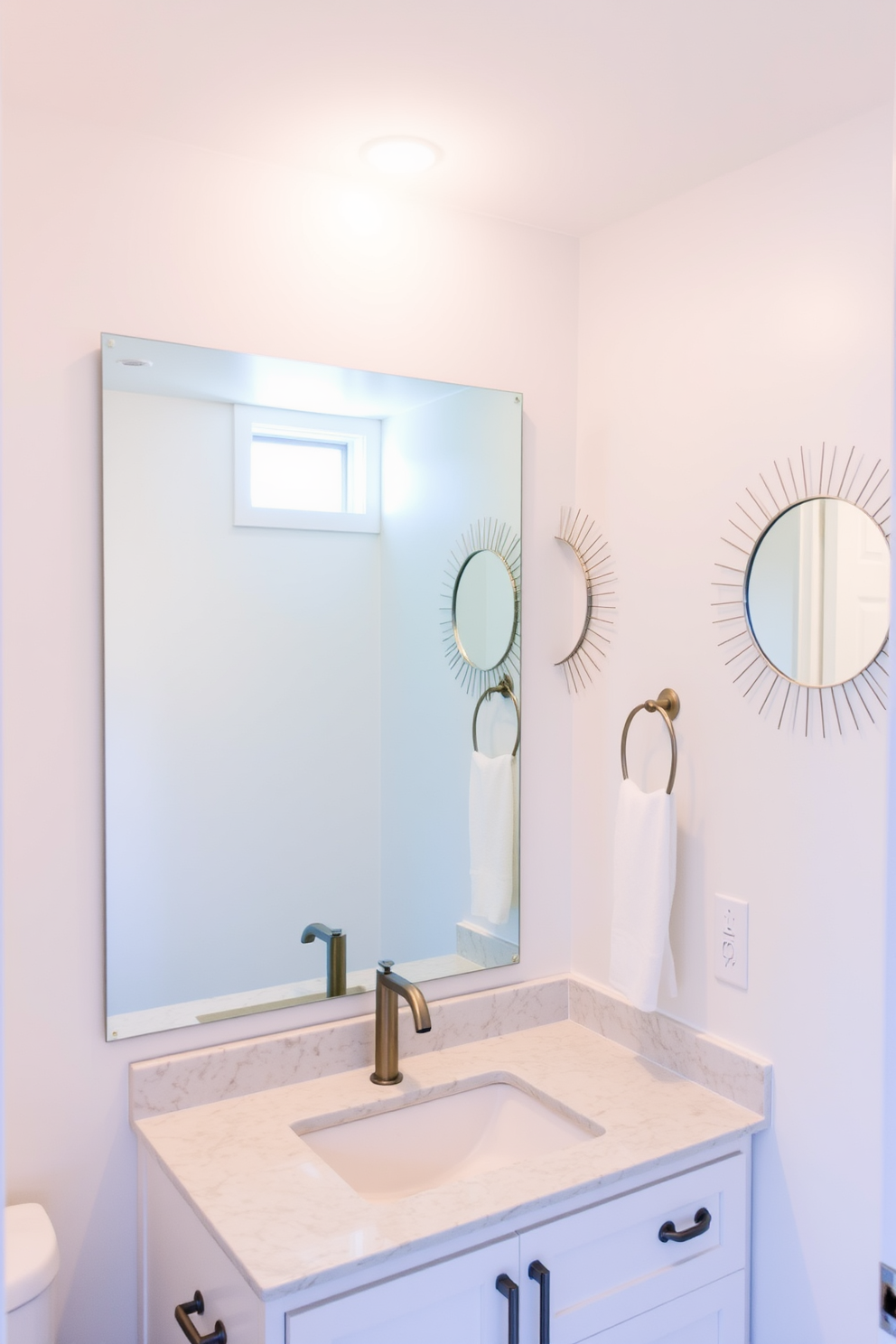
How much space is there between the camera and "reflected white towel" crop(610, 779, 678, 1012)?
5.78ft

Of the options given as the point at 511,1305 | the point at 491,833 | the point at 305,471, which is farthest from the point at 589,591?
the point at 511,1305

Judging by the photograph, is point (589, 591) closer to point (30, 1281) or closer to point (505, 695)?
point (505, 695)

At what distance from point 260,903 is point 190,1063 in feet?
0.89

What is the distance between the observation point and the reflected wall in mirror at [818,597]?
4.86 ft

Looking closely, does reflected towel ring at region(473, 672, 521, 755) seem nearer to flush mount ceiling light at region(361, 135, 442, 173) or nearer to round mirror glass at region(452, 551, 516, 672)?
round mirror glass at region(452, 551, 516, 672)

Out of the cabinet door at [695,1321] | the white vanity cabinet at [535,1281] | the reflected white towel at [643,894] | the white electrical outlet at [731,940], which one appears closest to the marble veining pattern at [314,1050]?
the white vanity cabinet at [535,1281]

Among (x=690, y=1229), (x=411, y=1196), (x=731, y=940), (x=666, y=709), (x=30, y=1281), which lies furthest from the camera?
(x=666, y=709)

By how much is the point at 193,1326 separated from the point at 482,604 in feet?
4.05

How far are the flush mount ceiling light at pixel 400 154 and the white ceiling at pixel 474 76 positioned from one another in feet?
0.08

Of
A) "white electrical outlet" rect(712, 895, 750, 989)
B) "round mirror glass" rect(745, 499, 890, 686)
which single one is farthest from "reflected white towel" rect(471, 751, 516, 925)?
"round mirror glass" rect(745, 499, 890, 686)

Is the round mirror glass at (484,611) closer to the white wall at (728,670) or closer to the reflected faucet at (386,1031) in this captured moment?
the white wall at (728,670)

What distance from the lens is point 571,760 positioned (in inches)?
82.4

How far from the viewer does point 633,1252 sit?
4.98 ft

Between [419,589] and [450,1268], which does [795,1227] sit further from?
[419,589]
